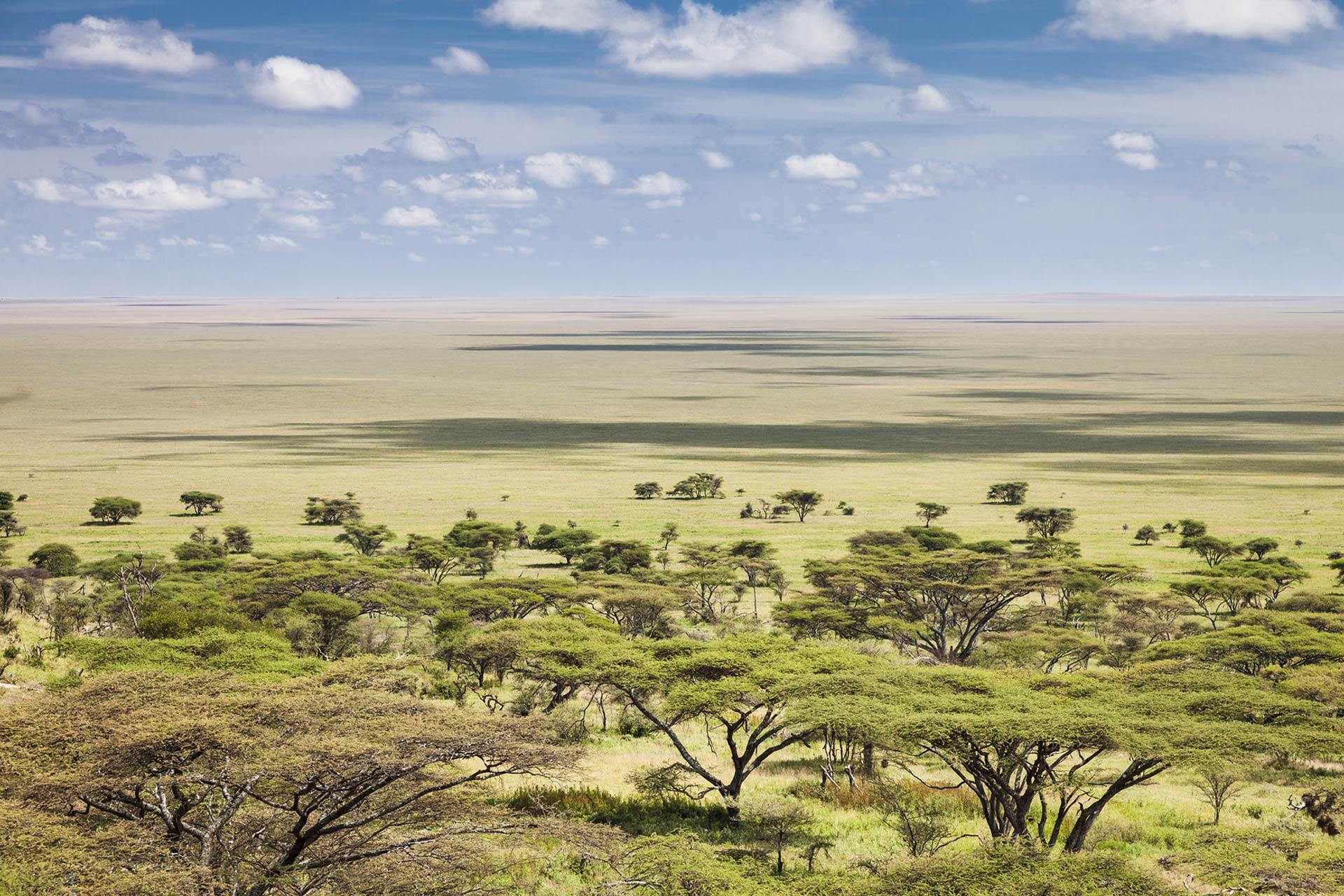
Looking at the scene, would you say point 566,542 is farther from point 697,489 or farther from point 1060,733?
point 1060,733

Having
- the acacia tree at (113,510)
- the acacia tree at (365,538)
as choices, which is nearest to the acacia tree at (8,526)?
the acacia tree at (113,510)

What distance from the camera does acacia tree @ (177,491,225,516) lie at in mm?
93938

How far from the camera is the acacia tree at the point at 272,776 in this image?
58.5 feet

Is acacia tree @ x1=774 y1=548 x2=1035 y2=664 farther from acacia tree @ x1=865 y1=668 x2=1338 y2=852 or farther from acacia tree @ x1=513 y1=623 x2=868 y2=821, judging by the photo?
acacia tree @ x1=865 y1=668 x2=1338 y2=852

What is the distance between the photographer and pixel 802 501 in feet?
311

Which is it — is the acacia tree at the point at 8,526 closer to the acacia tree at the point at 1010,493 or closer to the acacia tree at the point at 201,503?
the acacia tree at the point at 201,503

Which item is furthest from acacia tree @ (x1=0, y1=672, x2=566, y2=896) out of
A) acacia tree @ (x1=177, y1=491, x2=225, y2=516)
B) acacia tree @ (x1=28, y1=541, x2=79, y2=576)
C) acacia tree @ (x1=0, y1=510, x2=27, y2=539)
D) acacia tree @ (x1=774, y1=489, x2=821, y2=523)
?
acacia tree @ (x1=177, y1=491, x2=225, y2=516)

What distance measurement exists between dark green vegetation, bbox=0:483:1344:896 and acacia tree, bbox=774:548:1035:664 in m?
0.24

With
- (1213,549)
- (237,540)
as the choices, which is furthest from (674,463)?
(1213,549)

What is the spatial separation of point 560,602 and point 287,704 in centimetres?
3254

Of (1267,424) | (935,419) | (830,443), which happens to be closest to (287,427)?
(830,443)

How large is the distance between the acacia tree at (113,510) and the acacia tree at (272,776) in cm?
7568

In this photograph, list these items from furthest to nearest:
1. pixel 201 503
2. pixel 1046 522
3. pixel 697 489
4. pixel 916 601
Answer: pixel 697 489 → pixel 201 503 → pixel 1046 522 → pixel 916 601

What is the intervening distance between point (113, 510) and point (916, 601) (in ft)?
219
